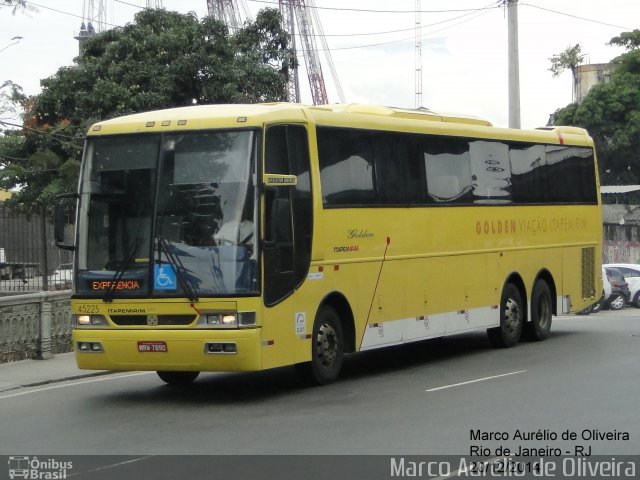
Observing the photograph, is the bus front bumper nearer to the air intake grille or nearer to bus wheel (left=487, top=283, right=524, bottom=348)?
bus wheel (left=487, top=283, right=524, bottom=348)

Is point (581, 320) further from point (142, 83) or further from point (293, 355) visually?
point (293, 355)

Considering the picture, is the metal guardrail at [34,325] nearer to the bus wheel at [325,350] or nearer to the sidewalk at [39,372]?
the sidewalk at [39,372]

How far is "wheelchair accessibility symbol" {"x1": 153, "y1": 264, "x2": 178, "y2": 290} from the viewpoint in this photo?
43.3 feet

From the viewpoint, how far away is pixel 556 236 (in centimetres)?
2106

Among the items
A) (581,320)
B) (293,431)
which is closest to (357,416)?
(293,431)

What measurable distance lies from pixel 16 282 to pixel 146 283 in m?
11.6

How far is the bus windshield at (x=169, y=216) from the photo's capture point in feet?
42.9

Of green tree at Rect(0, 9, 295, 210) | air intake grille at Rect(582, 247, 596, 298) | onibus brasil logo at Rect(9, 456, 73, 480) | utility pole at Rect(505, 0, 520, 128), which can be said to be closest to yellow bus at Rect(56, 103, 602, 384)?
onibus brasil logo at Rect(9, 456, 73, 480)

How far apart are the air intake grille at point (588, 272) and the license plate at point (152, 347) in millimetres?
11319

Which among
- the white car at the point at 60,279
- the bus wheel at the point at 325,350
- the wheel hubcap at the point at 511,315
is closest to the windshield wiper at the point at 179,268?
the bus wheel at the point at 325,350

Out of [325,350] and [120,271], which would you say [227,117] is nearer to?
[120,271]

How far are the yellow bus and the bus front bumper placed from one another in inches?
0.6

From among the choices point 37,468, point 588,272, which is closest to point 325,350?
point 37,468

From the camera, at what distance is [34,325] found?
1877cm
